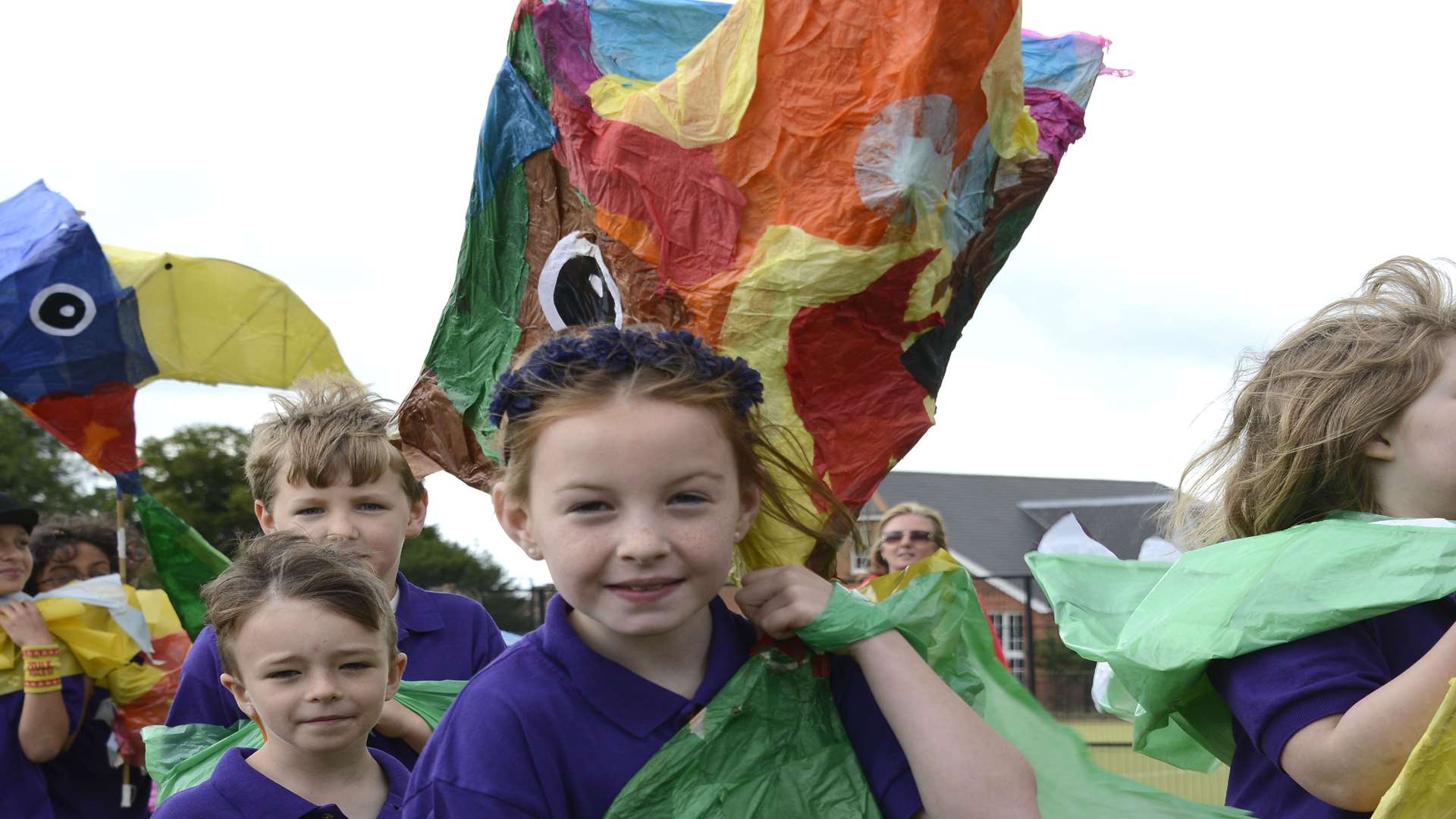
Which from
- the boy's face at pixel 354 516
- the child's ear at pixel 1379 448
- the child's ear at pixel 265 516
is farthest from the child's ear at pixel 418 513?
the child's ear at pixel 1379 448

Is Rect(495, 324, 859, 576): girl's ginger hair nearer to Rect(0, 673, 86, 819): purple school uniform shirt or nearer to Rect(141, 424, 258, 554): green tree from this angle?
Rect(0, 673, 86, 819): purple school uniform shirt

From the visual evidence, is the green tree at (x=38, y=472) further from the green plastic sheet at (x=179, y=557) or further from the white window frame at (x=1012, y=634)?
the green plastic sheet at (x=179, y=557)

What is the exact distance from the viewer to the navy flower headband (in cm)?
150

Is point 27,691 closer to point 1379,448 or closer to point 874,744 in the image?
point 874,744

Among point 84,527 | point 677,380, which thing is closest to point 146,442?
point 84,527

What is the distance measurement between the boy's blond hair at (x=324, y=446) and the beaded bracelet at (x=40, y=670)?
5.73ft

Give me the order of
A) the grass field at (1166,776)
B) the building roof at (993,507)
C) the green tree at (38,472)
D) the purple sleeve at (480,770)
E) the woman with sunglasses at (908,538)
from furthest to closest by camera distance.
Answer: the building roof at (993,507)
the green tree at (38,472)
the grass field at (1166,776)
the woman with sunglasses at (908,538)
the purple sleeve at (480,770)

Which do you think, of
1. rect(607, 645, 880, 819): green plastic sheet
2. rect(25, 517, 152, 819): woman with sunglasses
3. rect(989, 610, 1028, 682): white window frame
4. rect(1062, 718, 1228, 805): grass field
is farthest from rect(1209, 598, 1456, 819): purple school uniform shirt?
rect(989, 610, 1028, 682): white window frame

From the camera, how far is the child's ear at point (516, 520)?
1.55m

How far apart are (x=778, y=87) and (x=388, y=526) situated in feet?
4.16

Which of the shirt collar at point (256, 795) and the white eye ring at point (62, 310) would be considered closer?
the shirt collar at point (256, 795)

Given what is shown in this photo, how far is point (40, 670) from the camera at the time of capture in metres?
4.04

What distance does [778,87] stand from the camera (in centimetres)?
178

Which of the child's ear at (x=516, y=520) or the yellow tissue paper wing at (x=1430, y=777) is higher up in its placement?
the child's ear at (x=516, y=520)
